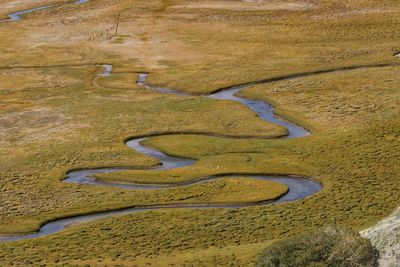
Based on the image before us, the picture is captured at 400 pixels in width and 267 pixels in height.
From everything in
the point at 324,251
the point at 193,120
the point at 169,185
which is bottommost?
the point at 169,185

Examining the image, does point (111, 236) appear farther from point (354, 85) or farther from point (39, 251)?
point (354, 85)

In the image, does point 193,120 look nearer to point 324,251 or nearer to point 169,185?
point 169,185

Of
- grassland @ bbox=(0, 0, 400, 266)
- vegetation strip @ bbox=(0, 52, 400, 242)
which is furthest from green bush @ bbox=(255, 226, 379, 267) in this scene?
vegetation strip @ bbox=(0, 52, 400, 242)

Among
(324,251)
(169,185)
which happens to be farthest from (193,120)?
(324,251)

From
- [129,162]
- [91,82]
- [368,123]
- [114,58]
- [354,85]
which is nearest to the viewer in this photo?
[129,162]

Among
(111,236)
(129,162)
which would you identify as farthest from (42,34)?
(111,236)

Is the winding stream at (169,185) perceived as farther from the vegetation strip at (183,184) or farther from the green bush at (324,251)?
the green bush at (324,251)
